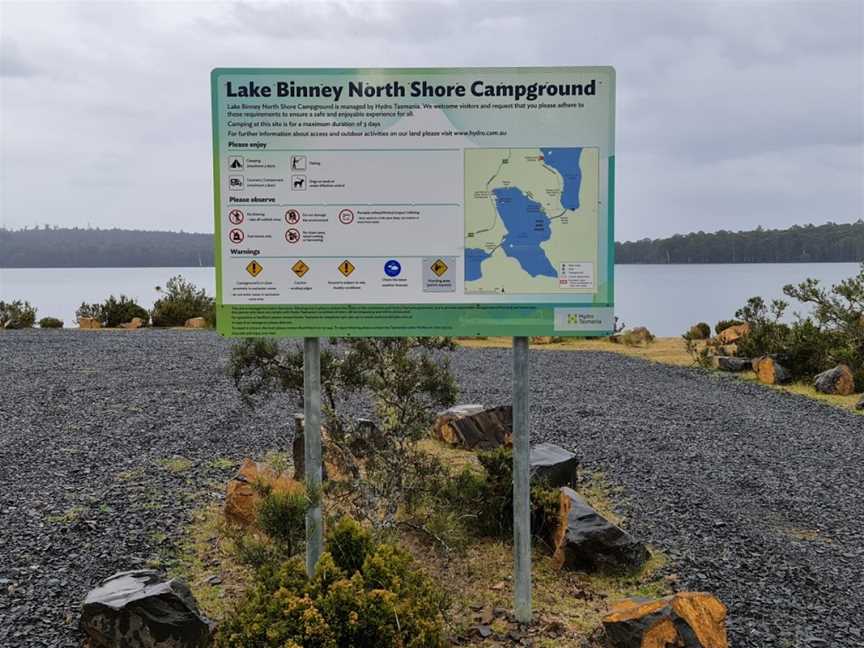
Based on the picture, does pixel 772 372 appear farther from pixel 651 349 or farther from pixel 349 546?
pixel 349 546

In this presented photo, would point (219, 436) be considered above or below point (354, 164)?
below

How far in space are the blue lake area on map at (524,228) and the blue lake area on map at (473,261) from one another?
0.13 meters

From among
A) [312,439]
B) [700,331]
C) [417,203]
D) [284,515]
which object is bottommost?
[700,331]

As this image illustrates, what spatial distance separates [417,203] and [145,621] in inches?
107

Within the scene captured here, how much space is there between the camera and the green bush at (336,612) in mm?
3215

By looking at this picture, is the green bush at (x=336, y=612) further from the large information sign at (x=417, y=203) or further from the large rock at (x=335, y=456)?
the large rock at (x=335, y=456)

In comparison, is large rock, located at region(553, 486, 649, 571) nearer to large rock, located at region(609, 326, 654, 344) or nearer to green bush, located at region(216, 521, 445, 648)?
green bush, located at region(216, 521, 445, 648)

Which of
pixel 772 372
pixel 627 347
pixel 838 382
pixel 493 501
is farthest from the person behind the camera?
pixel 627 347

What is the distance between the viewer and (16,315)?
82.1ft

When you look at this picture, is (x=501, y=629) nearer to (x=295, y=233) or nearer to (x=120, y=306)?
(x=295, y=233)

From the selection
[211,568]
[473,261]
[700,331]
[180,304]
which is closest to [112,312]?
[180,304]

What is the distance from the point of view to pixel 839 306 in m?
16.3

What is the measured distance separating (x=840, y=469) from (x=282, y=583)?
7.26 m

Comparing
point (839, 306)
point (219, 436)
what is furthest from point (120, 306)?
point (839, 306)
